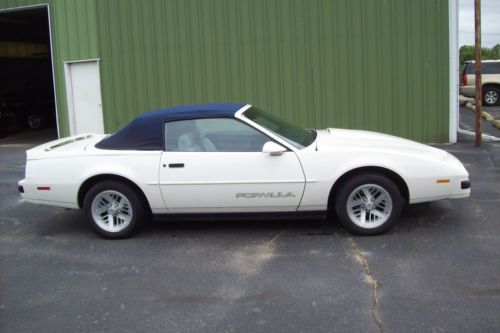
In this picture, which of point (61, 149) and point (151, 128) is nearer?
point (151, 128)

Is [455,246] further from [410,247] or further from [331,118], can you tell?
[331,118]

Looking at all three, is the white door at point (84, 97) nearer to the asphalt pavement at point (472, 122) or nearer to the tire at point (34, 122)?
the tire at point (34, 122)

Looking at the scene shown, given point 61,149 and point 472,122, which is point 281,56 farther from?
point 61,149

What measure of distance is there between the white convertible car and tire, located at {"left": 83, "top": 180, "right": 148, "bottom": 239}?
0.01m

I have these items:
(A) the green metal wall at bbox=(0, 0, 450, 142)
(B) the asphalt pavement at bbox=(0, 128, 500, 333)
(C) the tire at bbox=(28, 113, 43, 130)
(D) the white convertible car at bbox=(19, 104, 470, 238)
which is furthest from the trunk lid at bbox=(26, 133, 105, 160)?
(C) the tire at bbox=(28, 113, 43, 130)

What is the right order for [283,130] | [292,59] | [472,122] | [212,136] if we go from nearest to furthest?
[212,136], [283,130], [292,59], [472,122]

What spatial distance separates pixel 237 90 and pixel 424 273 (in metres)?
8.24

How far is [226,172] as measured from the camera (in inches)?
228

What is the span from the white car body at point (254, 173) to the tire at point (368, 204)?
123 mm

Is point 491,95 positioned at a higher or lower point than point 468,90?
lower

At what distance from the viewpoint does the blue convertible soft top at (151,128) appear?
6.05 meters

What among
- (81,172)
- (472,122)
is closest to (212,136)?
(81,172)

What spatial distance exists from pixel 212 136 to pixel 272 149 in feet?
2.26

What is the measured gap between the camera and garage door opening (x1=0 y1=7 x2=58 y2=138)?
18766 millimetres
